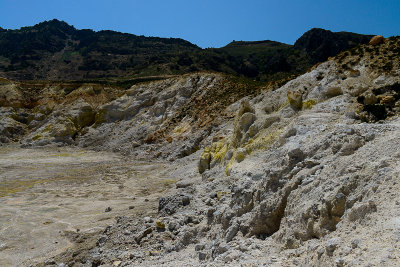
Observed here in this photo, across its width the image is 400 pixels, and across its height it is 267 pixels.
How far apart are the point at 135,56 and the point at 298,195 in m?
139

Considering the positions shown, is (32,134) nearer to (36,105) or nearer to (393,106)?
(36,105)

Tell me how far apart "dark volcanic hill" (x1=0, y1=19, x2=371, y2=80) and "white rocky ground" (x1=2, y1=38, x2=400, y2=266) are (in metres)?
60.7

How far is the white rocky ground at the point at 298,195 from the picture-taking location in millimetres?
4789

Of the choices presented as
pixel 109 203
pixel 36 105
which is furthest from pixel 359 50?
pixel 36 105

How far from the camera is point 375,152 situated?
20.5 feet

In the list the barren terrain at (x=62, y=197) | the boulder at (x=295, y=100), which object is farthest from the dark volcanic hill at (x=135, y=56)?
the boulder at (x=295, y=100)

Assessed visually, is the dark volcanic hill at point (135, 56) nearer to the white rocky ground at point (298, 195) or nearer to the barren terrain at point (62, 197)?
the barren terrain at point (62, 197)

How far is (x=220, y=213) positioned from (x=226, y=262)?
2749mm

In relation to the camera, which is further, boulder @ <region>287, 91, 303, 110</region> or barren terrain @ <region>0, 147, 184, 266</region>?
boulder @ <region>287, 91, 303, 110</region>

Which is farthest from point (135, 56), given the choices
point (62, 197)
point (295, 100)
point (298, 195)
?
point (298, 195)

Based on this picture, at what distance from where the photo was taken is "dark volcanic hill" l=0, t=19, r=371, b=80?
101 meters

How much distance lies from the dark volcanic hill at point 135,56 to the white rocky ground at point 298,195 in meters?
60.7

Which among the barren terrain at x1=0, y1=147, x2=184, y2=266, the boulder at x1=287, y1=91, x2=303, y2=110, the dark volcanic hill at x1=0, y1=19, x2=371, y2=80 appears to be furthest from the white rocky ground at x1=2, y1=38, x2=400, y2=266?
the dark volcanic hill at x1=0, y1=19, x2=371, y2=80

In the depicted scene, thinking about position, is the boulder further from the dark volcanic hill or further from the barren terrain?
the dark volcanic hill
